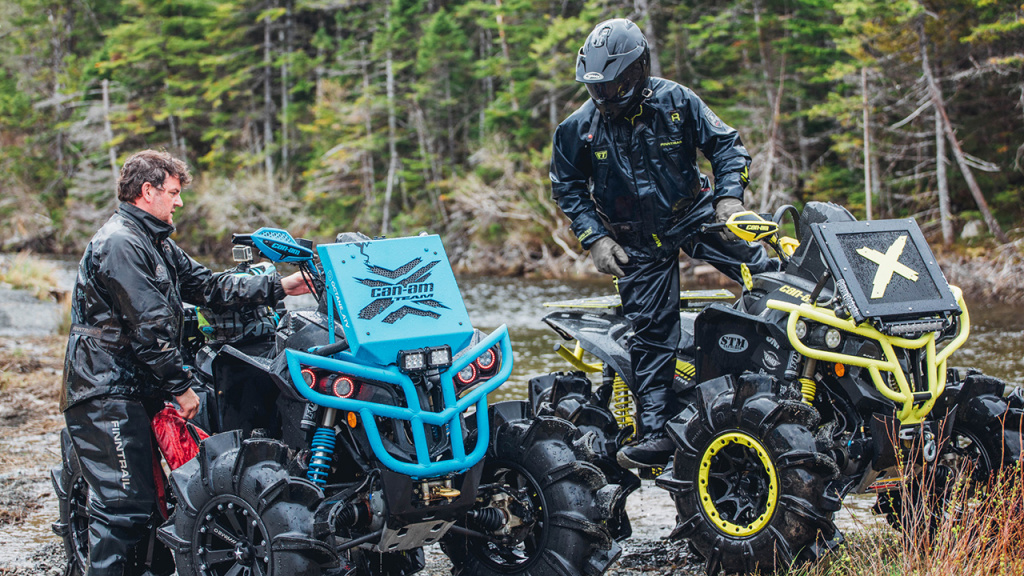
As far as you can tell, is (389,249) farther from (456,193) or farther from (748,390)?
(456,193)

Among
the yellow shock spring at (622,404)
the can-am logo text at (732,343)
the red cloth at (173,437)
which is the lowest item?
the yellow shock spring at (622,404)

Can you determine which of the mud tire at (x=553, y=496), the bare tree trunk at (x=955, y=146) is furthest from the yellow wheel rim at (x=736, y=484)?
the bare tree trunk at (x=955, y=146)

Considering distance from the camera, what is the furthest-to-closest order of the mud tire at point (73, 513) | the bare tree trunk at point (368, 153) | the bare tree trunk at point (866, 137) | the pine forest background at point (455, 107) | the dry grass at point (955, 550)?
1. the bare tree trunk at point (368, 153)
2. the bare tree trunk at point (866, 137)
3. the pine forest background at point (455, 107)
4. the mud tire at point (73, 513)
5. the dry grass at point (955, 550)

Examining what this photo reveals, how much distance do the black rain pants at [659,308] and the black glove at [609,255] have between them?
0.10 metres

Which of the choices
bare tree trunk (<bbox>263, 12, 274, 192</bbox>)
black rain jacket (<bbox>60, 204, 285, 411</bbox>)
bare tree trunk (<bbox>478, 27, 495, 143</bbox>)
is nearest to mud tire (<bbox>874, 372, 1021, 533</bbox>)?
black rain jacket (<bbox>60, 204, 285, 411</bbox>)

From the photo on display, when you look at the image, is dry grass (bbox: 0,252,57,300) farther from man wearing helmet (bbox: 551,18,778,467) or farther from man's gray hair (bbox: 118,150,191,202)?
man wearing helmet (bbox: 551,18,778,467)

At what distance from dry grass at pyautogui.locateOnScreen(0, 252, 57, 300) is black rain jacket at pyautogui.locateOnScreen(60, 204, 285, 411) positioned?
12741 mm

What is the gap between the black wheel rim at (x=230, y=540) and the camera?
3.54m

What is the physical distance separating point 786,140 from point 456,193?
13659 millimetres

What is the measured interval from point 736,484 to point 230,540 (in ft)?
7.76

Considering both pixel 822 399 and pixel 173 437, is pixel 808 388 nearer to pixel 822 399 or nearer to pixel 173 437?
pixel 822 399

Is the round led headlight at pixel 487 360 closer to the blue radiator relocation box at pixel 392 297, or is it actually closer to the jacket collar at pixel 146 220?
the blue radiator relocation box at pixel 392 297

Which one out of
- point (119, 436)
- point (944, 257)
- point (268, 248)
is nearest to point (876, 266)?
point (268, 248)

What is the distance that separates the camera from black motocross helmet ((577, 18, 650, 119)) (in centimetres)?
493
